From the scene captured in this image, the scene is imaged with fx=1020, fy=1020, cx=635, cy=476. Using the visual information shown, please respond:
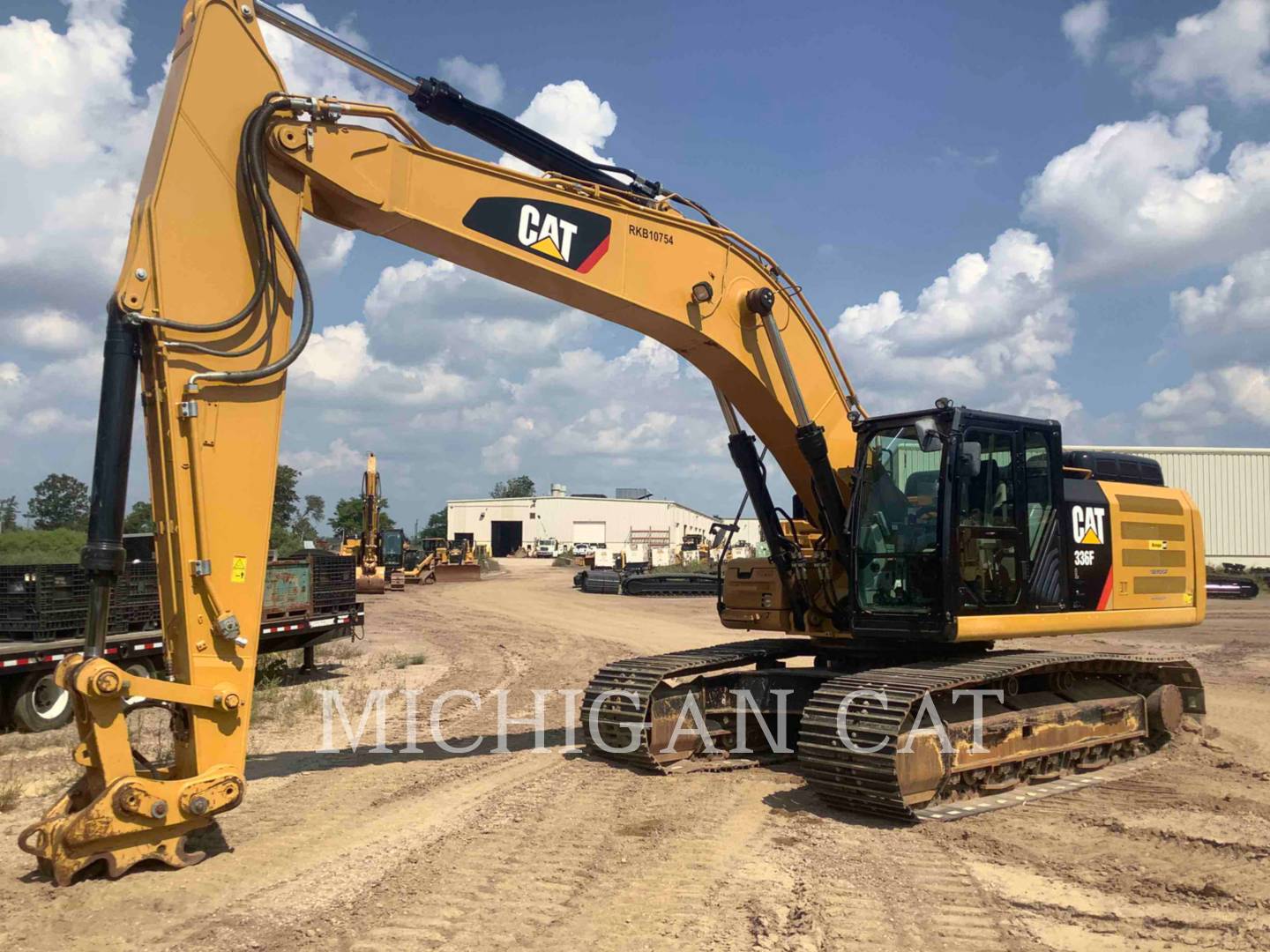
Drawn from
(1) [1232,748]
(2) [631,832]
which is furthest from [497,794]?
(1) [1232,748]

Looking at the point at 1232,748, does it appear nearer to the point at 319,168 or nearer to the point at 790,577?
the point at 790,577

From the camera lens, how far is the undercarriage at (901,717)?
7.16 m

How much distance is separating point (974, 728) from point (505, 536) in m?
84.3

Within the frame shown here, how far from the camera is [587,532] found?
8819cm

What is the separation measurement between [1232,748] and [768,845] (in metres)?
5.98

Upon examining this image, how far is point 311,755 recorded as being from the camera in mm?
9070

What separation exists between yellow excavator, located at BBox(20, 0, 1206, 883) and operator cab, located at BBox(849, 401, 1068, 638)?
26 mm

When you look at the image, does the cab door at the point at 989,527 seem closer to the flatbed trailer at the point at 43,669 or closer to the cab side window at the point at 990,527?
the cab side window at the point at 990,527

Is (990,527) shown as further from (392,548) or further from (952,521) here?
(392,548)

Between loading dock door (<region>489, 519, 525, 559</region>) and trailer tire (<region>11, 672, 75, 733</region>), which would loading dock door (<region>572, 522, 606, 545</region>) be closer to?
loading dock door (<region>489, 519, 525, 559</region>)

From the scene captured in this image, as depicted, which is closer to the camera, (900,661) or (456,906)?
(456,906)

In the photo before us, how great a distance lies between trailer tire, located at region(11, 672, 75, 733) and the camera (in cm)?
1027

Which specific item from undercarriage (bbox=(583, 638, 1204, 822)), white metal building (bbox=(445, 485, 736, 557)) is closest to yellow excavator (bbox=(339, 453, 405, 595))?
undercarriage (bbox=(583, 638, 1204, 822))

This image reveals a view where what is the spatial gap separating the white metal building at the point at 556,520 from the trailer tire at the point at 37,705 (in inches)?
3014
